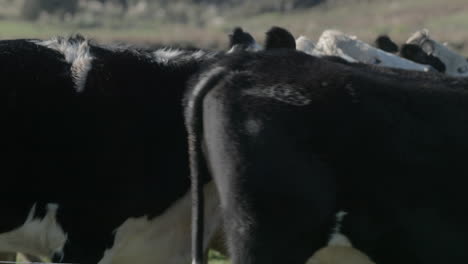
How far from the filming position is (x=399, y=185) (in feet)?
17.3

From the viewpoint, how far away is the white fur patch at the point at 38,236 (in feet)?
20.6

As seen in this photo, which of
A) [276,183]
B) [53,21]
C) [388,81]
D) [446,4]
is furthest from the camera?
[446,4]

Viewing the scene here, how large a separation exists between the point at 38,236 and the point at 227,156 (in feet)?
5.10

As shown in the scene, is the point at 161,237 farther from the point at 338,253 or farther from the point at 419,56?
the point at 419,56

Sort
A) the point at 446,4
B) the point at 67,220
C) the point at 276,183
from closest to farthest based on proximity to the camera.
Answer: the point at 276,183
the point at 67,220
the point at 446,4

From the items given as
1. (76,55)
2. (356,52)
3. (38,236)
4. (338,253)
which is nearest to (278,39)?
(356,52)

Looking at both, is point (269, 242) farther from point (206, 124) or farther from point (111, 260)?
point (111, 260)

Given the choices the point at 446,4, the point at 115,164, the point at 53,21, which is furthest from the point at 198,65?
the point at 446,4

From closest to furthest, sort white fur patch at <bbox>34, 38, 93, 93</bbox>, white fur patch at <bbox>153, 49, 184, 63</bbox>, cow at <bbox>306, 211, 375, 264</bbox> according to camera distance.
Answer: cow at <bbox>306, 211, 375, 264</bbox> < white fur patch at <bbox>34, 38, 93, 93</bbox> < white fur patch at <bbox>153, 49, 184, 63</bbox>

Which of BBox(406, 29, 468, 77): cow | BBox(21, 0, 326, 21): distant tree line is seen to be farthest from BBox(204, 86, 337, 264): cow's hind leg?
BBox(21, 0, 326, 21): distant tree line

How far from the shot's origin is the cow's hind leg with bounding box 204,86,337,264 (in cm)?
520

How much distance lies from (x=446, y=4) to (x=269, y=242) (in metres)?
47.4

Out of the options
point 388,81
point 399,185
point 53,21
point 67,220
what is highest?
point 388,81

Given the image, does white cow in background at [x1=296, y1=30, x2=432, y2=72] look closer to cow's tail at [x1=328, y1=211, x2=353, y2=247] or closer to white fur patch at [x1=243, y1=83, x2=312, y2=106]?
white fur patch at [x1=243, y1=83, x2=312, y2=106]
